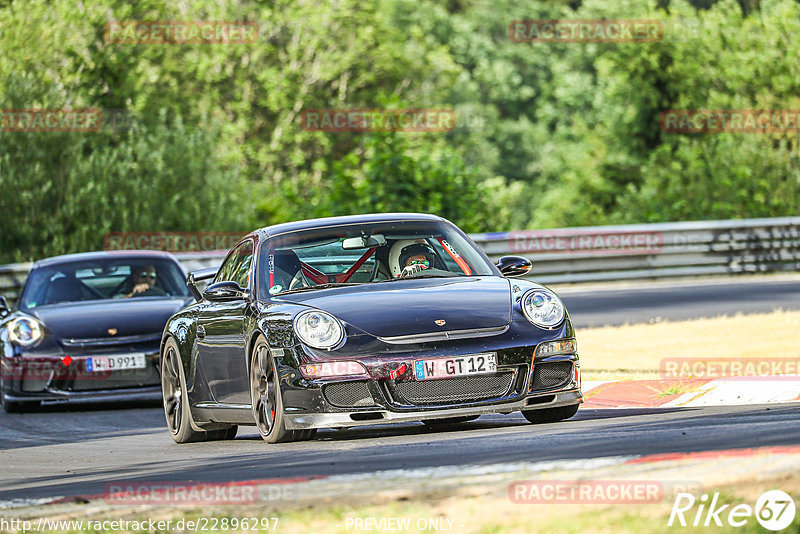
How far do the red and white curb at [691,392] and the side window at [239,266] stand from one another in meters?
2.59

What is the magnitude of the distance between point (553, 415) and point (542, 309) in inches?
28.6

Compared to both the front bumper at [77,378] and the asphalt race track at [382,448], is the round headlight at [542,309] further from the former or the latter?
the front bumper at [77,378]

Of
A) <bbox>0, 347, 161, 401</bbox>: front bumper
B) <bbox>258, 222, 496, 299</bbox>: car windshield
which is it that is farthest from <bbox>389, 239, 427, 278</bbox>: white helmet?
<bbox>0, 347, 161, 401</bbox>: front bumper

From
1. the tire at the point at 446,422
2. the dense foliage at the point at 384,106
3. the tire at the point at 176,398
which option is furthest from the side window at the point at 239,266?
the dense foliage at the point at 384,106

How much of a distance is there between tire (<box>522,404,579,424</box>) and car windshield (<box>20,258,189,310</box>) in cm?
615

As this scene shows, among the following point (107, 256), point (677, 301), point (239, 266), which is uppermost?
point (239, 266)

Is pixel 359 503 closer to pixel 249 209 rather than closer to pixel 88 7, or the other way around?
pixel 249 209

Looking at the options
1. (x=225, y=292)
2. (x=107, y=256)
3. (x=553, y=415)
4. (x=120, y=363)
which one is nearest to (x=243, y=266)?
(x=225, y=292)

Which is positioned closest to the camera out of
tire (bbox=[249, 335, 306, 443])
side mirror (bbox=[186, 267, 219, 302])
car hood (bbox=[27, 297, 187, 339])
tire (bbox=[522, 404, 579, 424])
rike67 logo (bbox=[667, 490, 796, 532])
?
rike67 logo (bbox=[667, 490, 796, 532])

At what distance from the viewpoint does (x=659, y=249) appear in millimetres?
25297

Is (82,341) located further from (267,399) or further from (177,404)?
(267,399)

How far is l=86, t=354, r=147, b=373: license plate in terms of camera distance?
13.3 m

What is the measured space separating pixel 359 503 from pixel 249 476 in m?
1.48

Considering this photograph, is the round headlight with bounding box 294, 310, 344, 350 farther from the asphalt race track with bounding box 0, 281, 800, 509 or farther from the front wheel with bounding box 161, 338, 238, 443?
the front wheel with bounding box 161, 338, 238, 443
